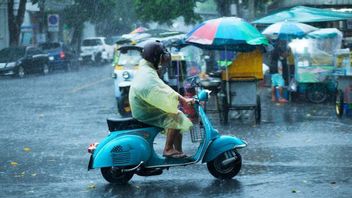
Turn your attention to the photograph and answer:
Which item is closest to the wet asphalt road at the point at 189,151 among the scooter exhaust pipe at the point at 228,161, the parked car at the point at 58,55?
the scooter exhaust pipe at the point at 228,161

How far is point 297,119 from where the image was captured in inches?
616

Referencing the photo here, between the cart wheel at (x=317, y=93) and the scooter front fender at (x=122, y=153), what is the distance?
1154 centimetres

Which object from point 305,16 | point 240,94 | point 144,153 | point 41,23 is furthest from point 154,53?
point 41,23

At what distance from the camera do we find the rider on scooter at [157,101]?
842 cm

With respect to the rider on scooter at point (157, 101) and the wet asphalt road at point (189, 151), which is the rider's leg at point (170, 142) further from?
the wet asphalt road at point (189, 151)

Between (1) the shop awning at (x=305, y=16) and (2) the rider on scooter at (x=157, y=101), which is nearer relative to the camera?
(2) the rider on scooter at (x=157, y=101)

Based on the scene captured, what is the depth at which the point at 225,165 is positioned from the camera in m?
8.77

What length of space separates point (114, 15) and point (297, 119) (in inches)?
1761

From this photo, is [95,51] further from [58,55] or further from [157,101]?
[157,101]

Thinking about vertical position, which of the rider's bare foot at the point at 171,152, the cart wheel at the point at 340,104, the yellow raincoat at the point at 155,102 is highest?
the yellow raincoat at the point at 155,102

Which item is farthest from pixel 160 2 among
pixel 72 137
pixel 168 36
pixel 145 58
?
pixel 145 58

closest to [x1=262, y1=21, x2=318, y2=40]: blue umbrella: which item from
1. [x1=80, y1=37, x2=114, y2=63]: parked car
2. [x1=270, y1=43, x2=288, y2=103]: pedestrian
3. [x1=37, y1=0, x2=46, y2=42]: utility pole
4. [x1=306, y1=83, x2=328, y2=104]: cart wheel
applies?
[x1=270, y1=43, x2=288, y2=103]: pedestrian

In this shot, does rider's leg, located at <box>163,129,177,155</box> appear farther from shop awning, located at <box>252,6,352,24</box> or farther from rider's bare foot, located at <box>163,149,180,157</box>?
shop awning, located at <box>252,6,352,24</box>

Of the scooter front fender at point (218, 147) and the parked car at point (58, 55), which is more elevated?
the scooter front fender at point (218, 147)
